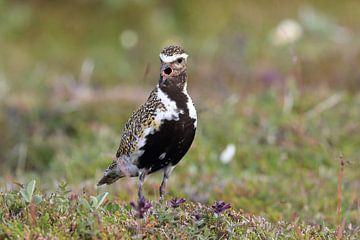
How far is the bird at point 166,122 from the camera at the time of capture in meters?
5.99

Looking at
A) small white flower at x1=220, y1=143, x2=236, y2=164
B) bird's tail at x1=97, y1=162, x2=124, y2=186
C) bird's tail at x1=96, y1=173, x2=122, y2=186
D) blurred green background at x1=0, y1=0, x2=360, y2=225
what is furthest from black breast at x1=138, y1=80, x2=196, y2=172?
small white flower at x1=220, y1=143, x2=236, y2=164

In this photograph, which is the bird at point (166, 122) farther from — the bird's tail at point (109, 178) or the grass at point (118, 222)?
the bird's tail at point (109, 178)

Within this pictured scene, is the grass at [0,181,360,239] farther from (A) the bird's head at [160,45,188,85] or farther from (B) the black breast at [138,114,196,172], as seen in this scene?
(A) the bird's head at [160,45,188,85]

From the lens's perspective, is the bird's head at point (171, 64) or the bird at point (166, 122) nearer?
the bird at point (166, 122)

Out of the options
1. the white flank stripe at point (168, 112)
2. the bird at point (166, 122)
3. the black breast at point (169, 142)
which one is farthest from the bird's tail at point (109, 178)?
the white flank stripe at point (168, 112)

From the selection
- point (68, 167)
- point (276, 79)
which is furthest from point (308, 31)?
point (68, 167)

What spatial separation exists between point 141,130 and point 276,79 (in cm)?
833

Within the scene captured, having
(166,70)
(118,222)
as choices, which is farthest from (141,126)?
(118,222)

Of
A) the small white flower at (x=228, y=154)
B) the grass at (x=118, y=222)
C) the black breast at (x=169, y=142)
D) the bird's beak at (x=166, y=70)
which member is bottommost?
the grass at (x=118, y=222)

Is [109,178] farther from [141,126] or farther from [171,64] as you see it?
[171,64]

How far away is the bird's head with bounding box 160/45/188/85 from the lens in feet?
20.0

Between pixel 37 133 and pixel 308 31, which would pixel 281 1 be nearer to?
pixel 308 31

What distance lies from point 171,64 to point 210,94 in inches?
262

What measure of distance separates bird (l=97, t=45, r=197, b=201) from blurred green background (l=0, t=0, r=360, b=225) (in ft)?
2.96
